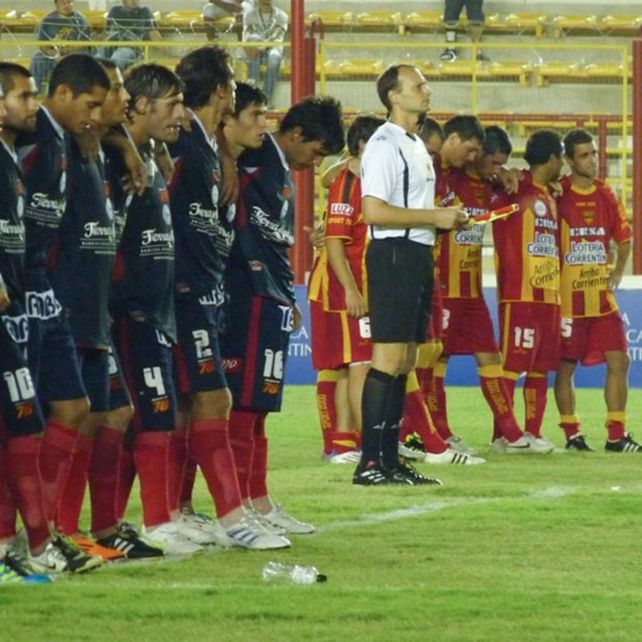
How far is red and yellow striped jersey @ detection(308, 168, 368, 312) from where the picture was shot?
33.0 ft

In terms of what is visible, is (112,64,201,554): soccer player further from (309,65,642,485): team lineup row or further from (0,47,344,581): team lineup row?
(309,65,642,485): team lineup row

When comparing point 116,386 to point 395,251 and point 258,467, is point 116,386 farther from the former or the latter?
point 395,251

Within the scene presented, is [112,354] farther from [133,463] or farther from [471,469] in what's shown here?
[471,469]

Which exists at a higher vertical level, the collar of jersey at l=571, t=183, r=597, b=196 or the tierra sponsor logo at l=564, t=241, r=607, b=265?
the collar of jersey at l=571, t=183, r=597, b=196

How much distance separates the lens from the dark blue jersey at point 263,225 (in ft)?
24.3

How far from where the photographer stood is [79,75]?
20.9 ft

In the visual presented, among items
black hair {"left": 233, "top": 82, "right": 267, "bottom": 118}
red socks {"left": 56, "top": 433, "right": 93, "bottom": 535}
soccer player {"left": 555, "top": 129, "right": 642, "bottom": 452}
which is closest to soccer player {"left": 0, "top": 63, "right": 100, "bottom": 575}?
red socks {"left": 56, "top": 433, "right": 93, "bottom": 535}

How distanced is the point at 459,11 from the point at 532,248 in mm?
11659

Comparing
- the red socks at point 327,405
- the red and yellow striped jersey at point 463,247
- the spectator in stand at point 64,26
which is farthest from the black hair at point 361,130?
the spectator in stand at point 64,26

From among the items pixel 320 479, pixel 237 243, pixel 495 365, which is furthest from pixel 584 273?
pixel 237 243

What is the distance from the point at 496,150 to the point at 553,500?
332 centimetres

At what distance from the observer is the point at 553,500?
8391mm

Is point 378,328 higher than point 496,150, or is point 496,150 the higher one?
point 496,150

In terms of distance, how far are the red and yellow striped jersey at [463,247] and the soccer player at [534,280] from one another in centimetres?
19
